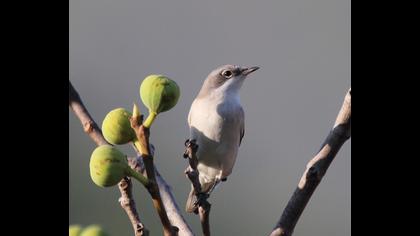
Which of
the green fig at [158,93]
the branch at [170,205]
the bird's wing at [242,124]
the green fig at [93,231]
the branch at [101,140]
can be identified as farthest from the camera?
the bird's wing at [242,124]

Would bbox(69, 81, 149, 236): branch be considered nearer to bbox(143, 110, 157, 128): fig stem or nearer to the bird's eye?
bbox(143, 110, 157, 128): fig stem

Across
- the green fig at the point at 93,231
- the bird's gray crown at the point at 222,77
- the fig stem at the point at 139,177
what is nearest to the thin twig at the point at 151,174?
the fig stem at the point at 139,177

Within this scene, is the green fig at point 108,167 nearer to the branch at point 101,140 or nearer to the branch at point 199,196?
the branch at point 101,140

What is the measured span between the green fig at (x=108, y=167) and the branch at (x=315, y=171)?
347 millimetres

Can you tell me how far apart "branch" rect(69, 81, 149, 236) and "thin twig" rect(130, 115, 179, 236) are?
63 millimetres

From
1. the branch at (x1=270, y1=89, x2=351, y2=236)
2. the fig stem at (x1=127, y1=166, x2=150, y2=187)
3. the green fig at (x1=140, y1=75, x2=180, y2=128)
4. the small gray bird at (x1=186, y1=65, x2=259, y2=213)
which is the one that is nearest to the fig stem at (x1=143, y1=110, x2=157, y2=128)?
the green fig at (x1=140, y1=75, x2=180, y2=128)

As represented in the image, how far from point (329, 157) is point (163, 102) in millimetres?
424

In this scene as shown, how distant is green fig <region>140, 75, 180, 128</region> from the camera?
1420 mm

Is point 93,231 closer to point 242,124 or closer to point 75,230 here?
point 75,230

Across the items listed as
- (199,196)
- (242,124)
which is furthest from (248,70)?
(199,196)

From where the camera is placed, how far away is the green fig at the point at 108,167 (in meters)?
1.32
